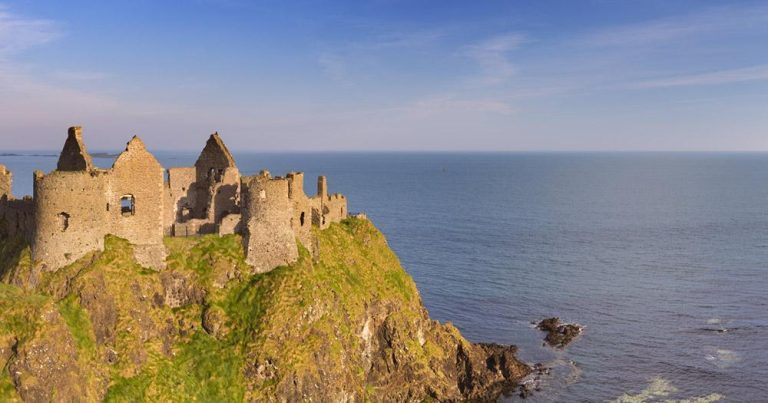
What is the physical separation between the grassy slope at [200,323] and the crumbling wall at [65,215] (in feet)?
3.96

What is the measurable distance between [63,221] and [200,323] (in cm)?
1248

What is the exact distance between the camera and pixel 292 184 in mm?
59750

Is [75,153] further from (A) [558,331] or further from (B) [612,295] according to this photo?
(B) [612,295]

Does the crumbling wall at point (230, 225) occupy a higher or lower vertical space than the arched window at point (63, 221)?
lower

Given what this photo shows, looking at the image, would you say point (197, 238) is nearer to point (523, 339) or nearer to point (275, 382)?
point (275, 382)

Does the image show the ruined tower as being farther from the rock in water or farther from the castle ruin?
the rock in water

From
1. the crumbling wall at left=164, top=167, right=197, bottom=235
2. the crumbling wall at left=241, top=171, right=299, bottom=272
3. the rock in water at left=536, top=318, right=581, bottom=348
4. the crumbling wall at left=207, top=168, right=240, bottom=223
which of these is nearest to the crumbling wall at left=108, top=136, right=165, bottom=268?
the crumbling wall at left=207, top=168, right=240, bottom=223

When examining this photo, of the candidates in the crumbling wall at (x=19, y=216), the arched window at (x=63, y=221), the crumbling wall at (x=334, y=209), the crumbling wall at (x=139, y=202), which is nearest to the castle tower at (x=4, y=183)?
the crumbling wall at (x=19, y=216)

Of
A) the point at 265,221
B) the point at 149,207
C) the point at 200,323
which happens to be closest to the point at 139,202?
the point at 149,207

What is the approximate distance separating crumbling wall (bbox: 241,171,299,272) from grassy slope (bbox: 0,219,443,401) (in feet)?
3.71

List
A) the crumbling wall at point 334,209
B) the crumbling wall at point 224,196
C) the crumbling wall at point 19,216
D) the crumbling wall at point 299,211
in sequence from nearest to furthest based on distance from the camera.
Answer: the crumbling wall at point 19,216 < the crumbling wall at point 224,196 < the crumbling wall at point 299,211 < the crumbling wall at point 334,209

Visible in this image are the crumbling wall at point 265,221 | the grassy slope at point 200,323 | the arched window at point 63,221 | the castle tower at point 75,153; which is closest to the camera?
the grassy slope at point 200,323

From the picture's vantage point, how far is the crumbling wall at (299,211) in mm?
59719

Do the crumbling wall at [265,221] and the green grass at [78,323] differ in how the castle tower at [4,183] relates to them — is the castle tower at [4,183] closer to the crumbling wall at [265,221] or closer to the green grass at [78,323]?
the green grass at [78,323]
